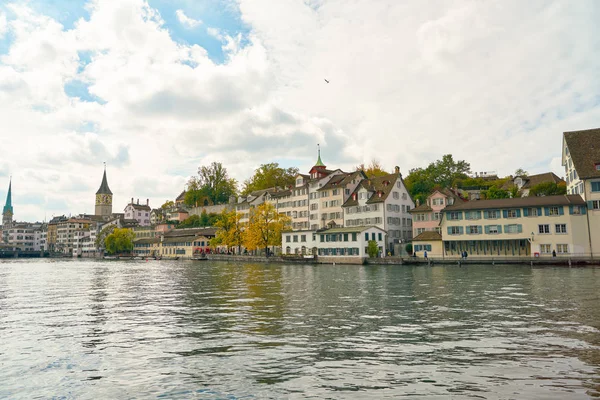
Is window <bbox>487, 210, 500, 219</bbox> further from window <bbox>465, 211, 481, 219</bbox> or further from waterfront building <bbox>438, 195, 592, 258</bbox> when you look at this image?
window <bbox>465, 211, 481, 219</bbox>

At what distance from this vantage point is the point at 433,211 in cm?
7675

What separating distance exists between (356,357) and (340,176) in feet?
288

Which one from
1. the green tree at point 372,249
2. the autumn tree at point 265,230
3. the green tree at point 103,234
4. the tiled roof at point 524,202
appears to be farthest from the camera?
the green tree at point 103,234

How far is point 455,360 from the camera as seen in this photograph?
1277cm

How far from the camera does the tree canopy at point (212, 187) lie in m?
148

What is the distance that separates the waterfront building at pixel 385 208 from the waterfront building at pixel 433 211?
2.73m

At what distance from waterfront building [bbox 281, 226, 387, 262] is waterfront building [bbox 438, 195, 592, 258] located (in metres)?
7.07

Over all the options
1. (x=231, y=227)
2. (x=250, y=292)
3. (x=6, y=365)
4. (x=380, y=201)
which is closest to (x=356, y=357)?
(x=6, y=365)

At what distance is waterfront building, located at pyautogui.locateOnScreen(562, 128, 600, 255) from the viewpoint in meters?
57.8

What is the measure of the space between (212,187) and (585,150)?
111 meters

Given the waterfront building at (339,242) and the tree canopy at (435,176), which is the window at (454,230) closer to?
the waterfront building at (339,242)

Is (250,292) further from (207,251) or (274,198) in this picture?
(207,251)

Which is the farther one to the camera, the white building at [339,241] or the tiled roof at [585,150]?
the white building at [339,241]

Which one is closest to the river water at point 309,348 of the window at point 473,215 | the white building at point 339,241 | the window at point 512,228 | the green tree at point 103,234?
the window at point 512,228
